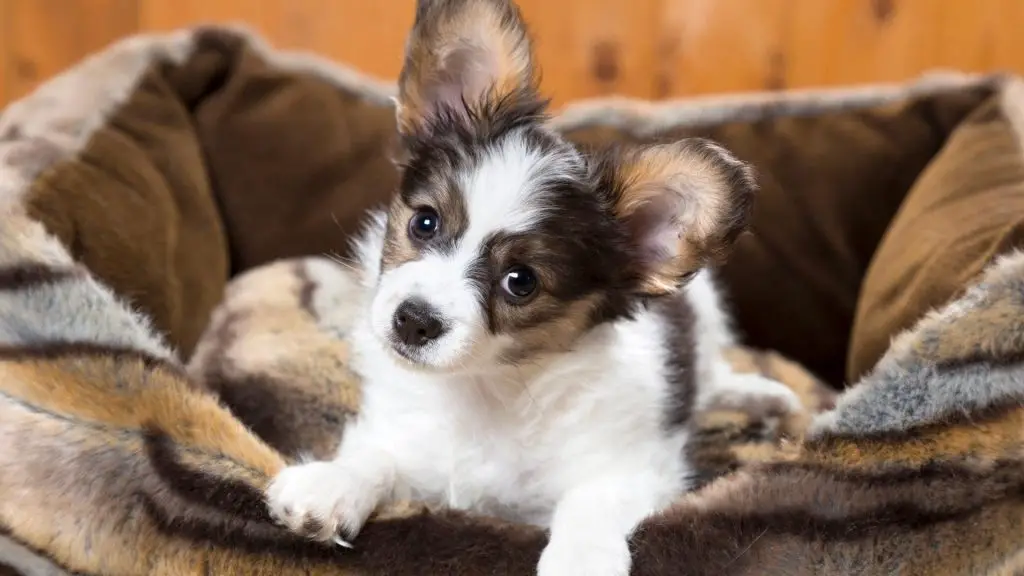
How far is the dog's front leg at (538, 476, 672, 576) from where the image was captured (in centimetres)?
146

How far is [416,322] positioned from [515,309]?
0.19 metres

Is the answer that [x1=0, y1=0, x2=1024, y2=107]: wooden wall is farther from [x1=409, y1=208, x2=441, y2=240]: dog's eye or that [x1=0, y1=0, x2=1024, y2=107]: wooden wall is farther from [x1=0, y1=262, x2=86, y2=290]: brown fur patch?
[x1=0, y1=262, x2=86, y2=290]: brown fur patch

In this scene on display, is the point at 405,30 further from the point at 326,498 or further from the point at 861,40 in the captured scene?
the point at 326,498

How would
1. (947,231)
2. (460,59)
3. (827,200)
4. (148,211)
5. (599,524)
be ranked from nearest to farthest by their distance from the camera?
(599,524), (460,59), (947,231), (148,211), (827,200)

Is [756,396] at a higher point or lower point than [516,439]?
lower

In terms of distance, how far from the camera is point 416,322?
1545mm

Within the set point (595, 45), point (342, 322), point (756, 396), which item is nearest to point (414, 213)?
point (342, 322)

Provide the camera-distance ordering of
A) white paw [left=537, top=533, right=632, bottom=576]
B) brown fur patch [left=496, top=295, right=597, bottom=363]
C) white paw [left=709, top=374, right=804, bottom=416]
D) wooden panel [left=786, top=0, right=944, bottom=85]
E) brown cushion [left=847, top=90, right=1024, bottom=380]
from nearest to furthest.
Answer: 1. white paw [left=537, top=533, right=632, bottom=576]
2. brown fur patch [left=496, top=295, right=597, bottom=363]
3. brown cushion [left=847, top=90, right=1024, bottom=380]
4. white paw [left=709, top=374, right=804, bottom=416]
5. wooden panel [left=786, top=0, right=944, bottom=85]

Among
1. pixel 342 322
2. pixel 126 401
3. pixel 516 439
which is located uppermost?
pixel 126 401

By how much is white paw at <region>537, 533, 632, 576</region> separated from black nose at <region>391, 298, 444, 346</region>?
392mm

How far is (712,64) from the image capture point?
11.4 feet

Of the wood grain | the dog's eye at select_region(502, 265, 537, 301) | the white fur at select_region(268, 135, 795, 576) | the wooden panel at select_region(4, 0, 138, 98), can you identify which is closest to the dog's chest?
the white fur at select_region(268, 135, 795, 576)

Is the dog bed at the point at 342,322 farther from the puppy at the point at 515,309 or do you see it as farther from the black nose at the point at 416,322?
the black nose at the point at 416,322

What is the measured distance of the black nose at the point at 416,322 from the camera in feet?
5.07
